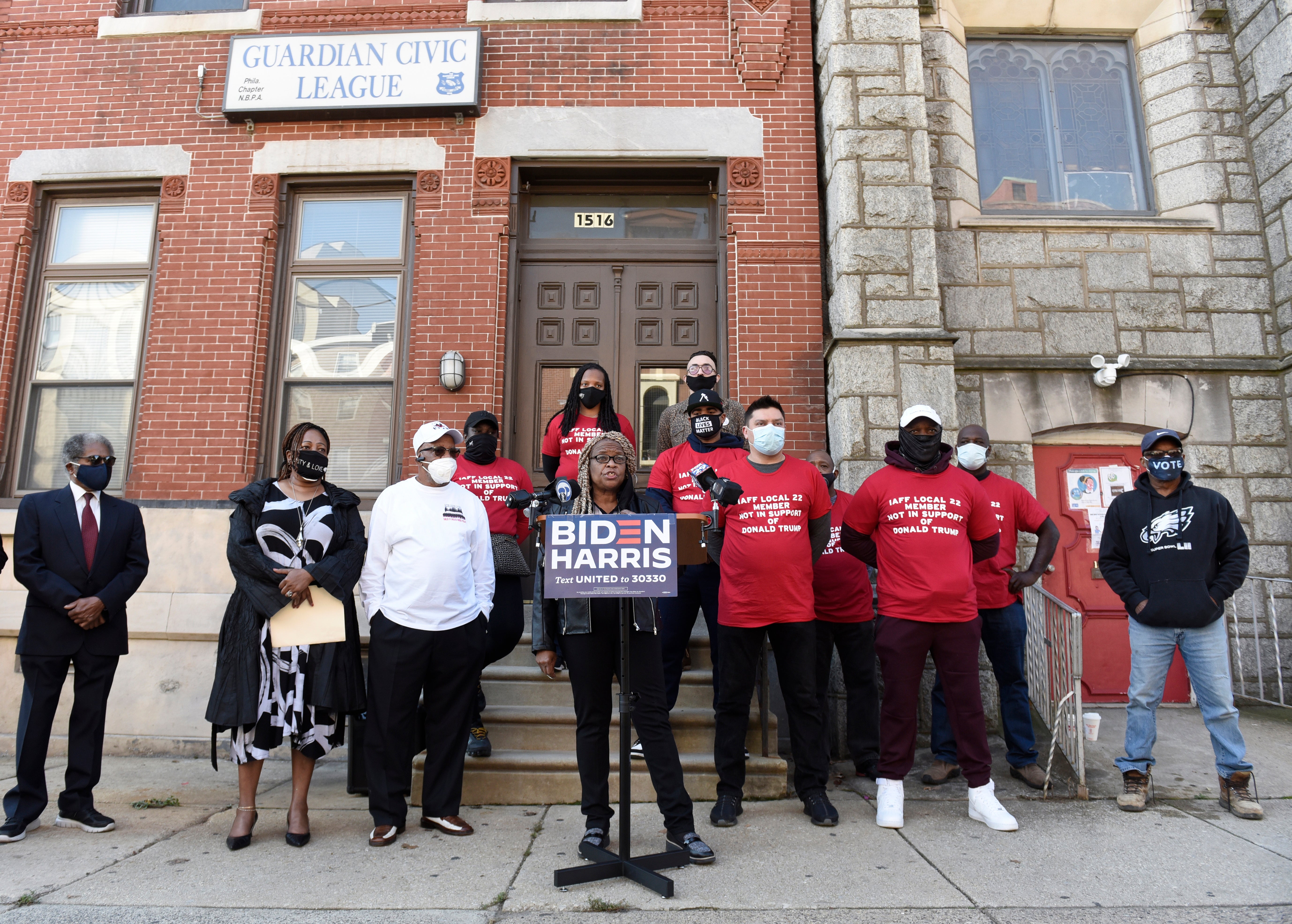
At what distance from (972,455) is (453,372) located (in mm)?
4286

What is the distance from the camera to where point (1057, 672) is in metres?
5.35

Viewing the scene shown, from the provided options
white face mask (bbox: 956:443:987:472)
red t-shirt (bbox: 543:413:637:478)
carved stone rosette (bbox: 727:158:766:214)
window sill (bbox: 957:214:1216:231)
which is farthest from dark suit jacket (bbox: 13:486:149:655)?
window sill (bbox: 957:214:1216:231)

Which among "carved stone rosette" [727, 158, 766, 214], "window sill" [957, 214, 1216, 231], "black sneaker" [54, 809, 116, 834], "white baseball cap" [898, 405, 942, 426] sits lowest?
"black sneaker" [54, 809, 116, 834]

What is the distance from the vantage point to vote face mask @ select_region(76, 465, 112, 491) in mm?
4648

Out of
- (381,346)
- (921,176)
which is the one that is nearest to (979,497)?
(921,176)

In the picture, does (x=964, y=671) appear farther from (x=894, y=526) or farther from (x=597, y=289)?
(x=597, y=289)

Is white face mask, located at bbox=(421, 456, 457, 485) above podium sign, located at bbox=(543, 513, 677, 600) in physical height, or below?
above

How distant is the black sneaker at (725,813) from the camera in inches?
167

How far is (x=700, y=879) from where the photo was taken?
11.6ft

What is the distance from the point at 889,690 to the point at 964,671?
0.41 m

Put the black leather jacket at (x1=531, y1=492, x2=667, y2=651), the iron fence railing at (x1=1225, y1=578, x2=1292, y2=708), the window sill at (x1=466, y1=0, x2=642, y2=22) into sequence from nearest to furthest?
the black leather jacket at (x1=531, y1=492, x2=667, y2=651), the iron fence railing at (x1=1225, y1=578, x2=1292, y2=708), the window sill at (x1=466, y1=0, x2=642, y2=22)

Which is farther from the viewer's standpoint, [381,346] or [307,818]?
[381,346]

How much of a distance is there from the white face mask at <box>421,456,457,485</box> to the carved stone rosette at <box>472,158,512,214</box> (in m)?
3.88

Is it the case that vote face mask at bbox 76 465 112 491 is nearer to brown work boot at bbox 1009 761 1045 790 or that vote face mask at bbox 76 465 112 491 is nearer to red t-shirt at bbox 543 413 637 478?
red t-shirt at bbox 543 413 637 478
